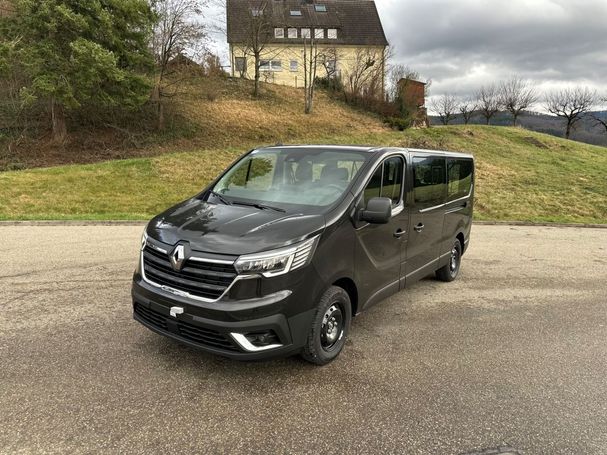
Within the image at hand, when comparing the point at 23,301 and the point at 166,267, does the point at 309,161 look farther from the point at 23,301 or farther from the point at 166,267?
the point at 23,301

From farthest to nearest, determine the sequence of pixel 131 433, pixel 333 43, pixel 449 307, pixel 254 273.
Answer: pixel 333 43
pixel 449 307
pixel 254 273
pixel 131 433

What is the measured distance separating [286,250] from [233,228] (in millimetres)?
462

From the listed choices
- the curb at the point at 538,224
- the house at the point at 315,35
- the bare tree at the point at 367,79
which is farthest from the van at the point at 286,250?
the house at the point at 315,35

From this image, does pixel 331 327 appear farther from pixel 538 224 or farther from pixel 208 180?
pixel 208 180

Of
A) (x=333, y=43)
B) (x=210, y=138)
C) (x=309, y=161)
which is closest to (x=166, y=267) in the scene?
(x=309, y=161)

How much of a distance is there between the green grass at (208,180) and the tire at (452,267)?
24.1 ft

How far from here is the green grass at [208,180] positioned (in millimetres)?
11675

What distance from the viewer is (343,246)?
11.4 feet

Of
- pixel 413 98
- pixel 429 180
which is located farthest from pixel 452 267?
pixel 413 98

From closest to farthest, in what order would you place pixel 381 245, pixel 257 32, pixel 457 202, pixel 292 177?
pixel 381 245
pixel 292 177
pixel 457 202
pixel 257 32

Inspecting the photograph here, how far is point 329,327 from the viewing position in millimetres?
3518

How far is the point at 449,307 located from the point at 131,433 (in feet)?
12.2

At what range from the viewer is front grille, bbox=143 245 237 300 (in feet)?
9.75

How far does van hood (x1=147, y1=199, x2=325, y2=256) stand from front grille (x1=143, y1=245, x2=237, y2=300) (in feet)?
0.38
